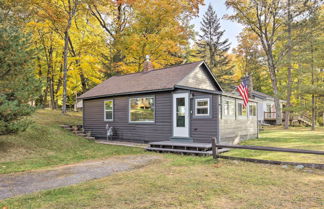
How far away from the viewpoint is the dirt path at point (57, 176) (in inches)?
200

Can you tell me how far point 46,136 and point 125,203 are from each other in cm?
970

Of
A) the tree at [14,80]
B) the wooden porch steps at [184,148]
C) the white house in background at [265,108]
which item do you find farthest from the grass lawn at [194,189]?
the white house in background at [265,108]

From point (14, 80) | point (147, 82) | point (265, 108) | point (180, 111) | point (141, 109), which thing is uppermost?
point (147, 82)

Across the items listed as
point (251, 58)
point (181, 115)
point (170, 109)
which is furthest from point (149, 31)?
point (251, 58)

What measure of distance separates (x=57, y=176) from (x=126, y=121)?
752cm

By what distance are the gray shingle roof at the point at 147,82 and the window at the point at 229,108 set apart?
2.53 metres

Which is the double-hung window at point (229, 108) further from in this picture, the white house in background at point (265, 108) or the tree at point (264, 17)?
the white house in background at point (265, 108)

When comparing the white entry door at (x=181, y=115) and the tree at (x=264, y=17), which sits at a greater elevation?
the tree at (x=264, y=17)

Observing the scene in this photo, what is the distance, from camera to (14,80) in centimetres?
916

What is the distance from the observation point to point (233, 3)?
78.1 ft

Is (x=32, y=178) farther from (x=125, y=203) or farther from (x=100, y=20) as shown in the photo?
(x=100, y=20)

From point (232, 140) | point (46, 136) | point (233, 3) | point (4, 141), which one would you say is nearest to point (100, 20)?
point (233, 3)

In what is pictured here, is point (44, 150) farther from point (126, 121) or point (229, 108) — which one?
point (229, 108)

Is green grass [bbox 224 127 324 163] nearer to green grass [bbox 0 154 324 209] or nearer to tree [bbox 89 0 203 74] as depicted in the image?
green grass [bbox 0 154 324 209]
